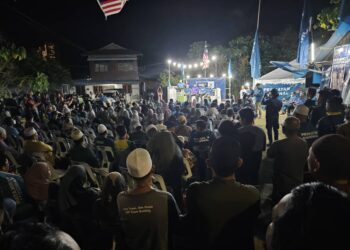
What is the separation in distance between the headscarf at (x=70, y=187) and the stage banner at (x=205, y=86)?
1648 cm

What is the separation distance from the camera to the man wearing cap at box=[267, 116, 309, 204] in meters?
4.05

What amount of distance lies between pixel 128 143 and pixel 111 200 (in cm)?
292

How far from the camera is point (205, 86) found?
65.6 feet

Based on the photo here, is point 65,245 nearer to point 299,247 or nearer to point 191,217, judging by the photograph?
point 299,247

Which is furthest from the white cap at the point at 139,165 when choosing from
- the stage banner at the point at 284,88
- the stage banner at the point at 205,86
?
the stage banner at the point at 284,88

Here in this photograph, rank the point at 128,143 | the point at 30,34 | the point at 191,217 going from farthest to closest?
the point at 30,34 → the point at 128,143 → the point at 191,217

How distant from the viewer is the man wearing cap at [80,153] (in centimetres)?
555

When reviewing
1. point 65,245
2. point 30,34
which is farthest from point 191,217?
point 30,34

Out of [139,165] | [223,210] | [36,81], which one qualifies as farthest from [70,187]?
[36,81]

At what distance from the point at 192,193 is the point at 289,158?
2081 millimetres

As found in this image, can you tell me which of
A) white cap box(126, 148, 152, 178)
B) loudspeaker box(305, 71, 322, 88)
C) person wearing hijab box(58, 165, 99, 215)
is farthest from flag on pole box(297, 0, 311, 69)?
white cap box(126, 148, 152, 178)

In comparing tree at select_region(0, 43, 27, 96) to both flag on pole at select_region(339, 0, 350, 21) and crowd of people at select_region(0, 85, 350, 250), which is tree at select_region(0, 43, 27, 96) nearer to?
crowd of people at select_region(0, 85, 350, 250)

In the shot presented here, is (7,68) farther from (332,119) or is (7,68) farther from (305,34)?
(332,119)

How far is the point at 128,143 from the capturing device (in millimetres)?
6539
